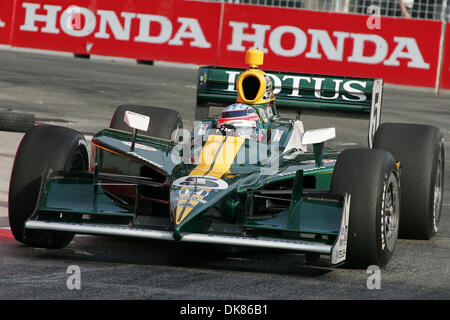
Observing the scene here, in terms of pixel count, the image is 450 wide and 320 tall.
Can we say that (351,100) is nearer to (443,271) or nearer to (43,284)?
(443,271)

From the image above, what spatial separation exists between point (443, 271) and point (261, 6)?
16531 mm

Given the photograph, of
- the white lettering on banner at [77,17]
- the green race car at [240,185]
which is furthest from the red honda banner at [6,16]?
the green race car at [240,185]

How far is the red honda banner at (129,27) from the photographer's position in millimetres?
23234

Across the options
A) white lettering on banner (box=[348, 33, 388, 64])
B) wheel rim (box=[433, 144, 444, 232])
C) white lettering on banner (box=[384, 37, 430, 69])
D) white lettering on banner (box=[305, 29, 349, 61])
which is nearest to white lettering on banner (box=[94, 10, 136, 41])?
white lettering on banner (box=[305, 29, 349, 61])

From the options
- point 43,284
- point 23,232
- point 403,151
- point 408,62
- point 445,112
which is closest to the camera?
point 43,284

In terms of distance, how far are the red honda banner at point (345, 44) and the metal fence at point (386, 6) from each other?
0.40 metres

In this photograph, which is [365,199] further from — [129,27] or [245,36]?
[129,27]

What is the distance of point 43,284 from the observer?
594cm

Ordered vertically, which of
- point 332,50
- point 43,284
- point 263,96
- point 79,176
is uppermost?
point 332,50

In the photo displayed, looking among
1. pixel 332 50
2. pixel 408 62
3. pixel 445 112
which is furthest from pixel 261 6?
pixel 445 112

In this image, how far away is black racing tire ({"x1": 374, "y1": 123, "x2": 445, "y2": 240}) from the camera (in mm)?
8023

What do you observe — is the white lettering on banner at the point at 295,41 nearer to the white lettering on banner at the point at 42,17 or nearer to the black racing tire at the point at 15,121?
the white lettering on banner at the point at 42,17

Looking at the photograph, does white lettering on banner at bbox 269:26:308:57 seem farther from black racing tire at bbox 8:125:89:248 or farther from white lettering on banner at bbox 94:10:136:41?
black racing tire at bbox 8:125:89:248

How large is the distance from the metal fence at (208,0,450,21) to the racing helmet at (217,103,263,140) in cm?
1506
